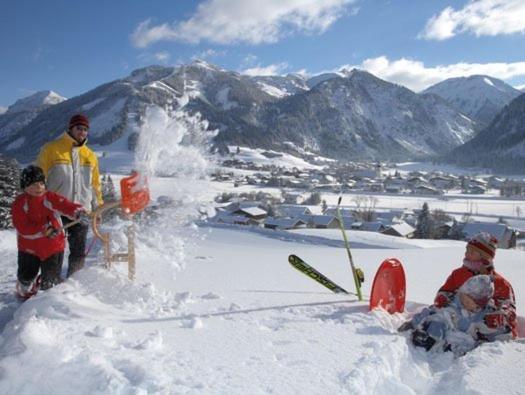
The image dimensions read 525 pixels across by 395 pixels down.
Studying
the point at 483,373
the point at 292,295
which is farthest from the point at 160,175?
the point at 483,373

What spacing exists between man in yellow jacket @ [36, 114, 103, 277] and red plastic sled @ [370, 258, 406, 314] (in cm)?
363

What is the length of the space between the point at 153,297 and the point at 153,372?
2.16 meters

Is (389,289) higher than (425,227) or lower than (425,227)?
higher

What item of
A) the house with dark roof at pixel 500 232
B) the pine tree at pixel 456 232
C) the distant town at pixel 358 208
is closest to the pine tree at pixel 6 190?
the distant town at pixel 358 208

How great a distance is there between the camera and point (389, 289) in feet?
17.7

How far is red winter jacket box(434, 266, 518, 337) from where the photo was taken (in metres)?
4.50

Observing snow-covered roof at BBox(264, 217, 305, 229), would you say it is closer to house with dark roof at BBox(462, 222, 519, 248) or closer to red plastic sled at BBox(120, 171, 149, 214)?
house with dark roof at BBox(462, 222, 519, 248)

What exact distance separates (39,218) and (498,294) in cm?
498

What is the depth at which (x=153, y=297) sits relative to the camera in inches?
198

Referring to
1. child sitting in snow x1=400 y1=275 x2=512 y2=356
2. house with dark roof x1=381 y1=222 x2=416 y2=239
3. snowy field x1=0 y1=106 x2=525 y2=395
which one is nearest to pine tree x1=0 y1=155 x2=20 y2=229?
snowy field x1=0 y1=106 x2=525 y2=395

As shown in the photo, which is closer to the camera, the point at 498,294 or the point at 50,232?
the point at 498,294

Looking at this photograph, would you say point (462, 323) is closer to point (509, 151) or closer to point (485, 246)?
point (485, 246)

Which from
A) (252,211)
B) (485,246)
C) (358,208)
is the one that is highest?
(485,246)

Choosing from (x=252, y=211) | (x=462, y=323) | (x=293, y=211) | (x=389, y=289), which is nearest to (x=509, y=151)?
(x=293, y=211)
